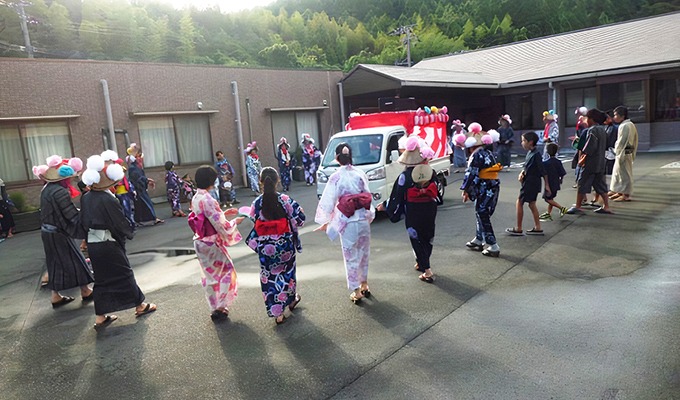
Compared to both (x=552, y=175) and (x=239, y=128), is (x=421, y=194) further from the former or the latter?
(x=239, y=128)

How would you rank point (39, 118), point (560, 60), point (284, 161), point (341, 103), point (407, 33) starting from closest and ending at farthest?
point (39, 118) → point (284, 161) → point (341, 103) → point (560, 60) → point (407, 33)

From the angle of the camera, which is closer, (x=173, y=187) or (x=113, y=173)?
(x=113, y=173)

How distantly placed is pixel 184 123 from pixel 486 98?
13.7 meters

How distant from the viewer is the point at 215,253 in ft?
15.6

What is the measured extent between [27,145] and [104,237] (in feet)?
30.3

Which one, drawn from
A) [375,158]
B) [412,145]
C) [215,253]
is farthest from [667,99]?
Result: [215,253]

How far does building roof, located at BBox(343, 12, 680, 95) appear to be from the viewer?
52.1ft

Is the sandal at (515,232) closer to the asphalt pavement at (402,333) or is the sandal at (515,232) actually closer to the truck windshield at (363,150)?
the asphalt pavement at (402,333)

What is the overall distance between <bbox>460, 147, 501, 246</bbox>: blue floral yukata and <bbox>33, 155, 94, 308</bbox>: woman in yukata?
4792 millimetres

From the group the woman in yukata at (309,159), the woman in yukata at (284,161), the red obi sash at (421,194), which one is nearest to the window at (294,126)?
the woman in yukata at (309,159)

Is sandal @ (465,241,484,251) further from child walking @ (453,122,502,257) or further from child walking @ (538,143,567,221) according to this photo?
child walking @ (538,143,567,221)

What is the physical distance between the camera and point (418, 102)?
808 inches

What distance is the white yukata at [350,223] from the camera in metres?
4.92

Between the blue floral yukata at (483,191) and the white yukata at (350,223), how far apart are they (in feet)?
6.02
